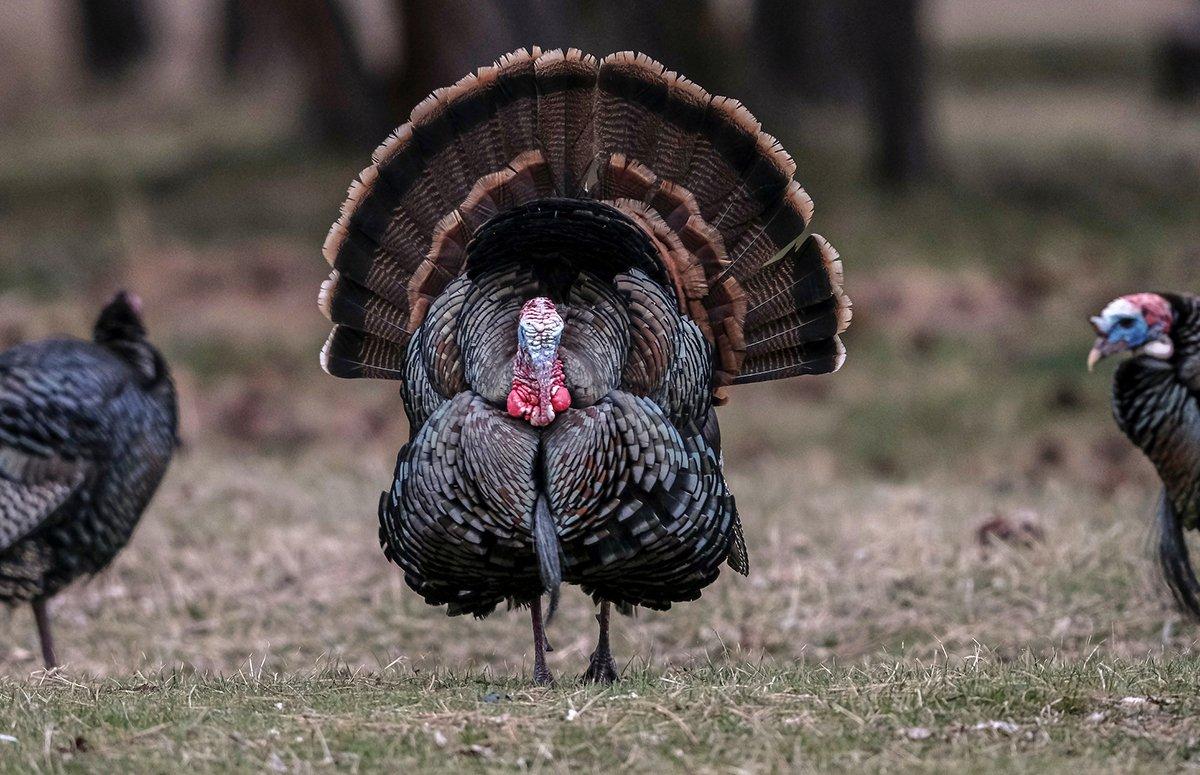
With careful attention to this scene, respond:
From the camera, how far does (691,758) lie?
14.0 ft

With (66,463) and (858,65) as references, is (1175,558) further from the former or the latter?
(858,65)

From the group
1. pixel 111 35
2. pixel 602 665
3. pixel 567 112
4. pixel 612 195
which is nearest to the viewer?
pixel 602 665

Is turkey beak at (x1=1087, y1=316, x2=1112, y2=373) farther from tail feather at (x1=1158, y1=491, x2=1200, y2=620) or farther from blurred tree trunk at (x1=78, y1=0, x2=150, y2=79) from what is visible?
blurred tree trunk at (x1=78, y1=0, x2=150, y2=79)

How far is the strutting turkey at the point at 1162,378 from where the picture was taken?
5.85 m

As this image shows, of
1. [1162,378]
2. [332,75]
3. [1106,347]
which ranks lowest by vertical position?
[1162,378]

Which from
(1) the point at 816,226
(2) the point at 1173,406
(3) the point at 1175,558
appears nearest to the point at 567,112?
(2) the point at 1173,406

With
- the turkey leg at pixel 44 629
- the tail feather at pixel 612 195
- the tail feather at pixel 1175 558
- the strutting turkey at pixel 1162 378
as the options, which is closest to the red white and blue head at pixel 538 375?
the tail feather at pixel 612 195

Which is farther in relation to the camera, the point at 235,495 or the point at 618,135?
the point at 235,495

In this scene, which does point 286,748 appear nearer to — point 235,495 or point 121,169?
point 235,495

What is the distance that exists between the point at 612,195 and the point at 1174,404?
208 cm

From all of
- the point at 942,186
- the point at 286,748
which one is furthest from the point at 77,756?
the point at 942,186

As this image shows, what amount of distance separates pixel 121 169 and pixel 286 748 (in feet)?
52.0

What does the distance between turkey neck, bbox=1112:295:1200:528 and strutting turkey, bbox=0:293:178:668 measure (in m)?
3.83

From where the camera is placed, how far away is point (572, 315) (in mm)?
5254
